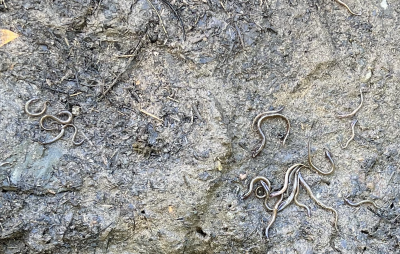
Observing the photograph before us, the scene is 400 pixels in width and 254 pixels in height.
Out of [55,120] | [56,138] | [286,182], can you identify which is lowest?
[56,138]

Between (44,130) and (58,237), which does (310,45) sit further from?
(58,237)

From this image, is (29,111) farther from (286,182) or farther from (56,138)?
(286,182)

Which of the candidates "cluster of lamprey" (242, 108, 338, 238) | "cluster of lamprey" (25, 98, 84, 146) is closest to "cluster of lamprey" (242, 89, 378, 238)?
"cluster of lamprey" (242, 108, 338, 238)

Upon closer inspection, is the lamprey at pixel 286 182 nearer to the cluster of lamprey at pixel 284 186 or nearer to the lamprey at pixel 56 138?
the cluster of lamprey at pixel 284 186

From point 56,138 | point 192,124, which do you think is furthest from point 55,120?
point 192,124

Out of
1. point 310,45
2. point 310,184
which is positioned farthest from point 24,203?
point 310,45

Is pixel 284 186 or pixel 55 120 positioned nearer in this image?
pixel 55 120

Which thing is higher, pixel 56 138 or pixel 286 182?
pixel 286 182

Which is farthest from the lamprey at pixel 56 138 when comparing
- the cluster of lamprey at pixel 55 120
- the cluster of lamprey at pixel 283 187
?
the cluster of lamprey at pixel 283 187
